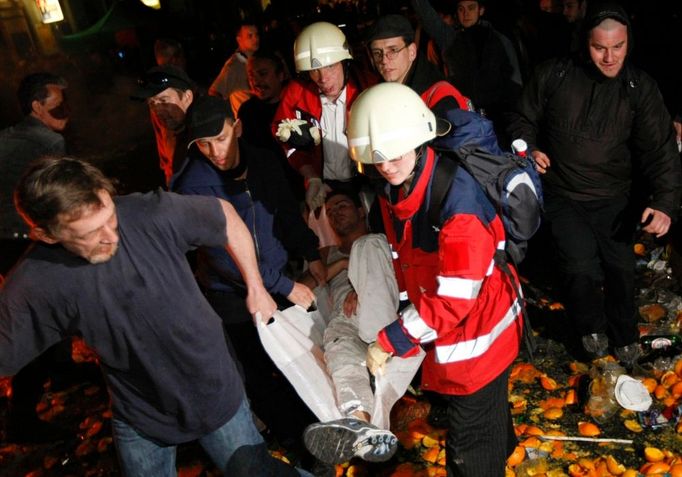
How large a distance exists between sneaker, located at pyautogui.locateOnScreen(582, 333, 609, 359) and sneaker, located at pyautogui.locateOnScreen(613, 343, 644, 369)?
105 millimetres

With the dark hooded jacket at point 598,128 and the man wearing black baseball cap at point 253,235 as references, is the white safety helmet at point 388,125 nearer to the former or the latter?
the man wearing black baseball cap at point 253,235

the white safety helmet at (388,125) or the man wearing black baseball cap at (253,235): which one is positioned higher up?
the white safety helmet at (388,125)

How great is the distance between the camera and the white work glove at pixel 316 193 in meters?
4.54

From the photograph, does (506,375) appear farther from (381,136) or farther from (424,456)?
(381,136)

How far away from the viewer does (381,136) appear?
104 inches

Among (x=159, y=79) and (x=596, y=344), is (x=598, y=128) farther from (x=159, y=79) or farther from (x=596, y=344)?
(x=159, y=79)

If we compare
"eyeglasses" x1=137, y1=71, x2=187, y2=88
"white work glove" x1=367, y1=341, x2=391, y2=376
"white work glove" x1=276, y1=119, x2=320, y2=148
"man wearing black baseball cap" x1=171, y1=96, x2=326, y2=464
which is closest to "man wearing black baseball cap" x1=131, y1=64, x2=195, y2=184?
"eyeglasses" x1=137, y1=71, x2=187, y2=88

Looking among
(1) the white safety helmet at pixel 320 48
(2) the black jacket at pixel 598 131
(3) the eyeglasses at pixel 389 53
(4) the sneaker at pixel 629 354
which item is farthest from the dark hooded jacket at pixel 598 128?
(1) the white safety helmet at pixel 320 48

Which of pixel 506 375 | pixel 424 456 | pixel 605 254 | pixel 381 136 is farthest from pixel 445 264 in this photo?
pixel 605 254

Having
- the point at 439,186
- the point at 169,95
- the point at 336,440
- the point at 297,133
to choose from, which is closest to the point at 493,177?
the point at 439,186

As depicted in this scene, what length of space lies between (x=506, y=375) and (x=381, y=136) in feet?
4.89

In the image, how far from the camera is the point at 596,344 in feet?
13.8

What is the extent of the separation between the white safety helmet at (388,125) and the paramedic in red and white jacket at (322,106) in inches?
67.3

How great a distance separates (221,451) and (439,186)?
1836 millimetres
